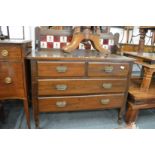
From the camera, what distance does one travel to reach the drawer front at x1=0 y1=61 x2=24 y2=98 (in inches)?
43.8

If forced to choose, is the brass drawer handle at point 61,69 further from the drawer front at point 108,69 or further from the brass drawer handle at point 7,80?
the brass drawer handle at point 7,80

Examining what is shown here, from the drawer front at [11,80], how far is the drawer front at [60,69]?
159 millimetres

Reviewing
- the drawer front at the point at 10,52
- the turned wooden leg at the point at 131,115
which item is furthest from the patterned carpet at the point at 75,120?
the drawer front at the point at 10,52

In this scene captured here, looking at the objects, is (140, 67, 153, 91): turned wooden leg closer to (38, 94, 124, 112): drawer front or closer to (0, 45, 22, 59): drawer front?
(38, 94, 124, 112): drawer front

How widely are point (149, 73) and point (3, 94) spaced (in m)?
1.28

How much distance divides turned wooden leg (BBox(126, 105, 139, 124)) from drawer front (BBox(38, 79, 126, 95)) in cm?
25

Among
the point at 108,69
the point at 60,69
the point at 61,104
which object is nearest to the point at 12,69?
the point at 60,69

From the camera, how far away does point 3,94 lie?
118cm

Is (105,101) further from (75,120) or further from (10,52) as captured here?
(10,52)

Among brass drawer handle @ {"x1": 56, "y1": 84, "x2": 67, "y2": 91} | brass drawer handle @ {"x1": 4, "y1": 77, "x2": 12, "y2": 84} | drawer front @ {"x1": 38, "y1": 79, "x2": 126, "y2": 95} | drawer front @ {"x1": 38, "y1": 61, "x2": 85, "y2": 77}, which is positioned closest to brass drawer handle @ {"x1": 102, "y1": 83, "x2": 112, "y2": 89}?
drawer front @ {"x1": 38, "y1": 79, "x2": 126, "y2": 95}
